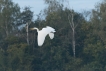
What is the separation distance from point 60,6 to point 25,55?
19.5 feet

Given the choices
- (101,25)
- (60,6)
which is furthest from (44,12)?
(101,25)

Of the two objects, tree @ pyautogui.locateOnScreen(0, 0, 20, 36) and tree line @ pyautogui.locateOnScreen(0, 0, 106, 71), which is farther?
tree @ pyautogui.locateOnScreen(0, 0, 20, 36)

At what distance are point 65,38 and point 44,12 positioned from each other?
3.41 metres

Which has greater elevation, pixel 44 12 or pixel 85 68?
pixel 44 12

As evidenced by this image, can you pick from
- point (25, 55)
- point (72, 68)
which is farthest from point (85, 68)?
point (25, 55)

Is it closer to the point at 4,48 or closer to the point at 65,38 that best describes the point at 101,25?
the point at 65,38

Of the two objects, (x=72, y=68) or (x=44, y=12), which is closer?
(x=72, y=68)

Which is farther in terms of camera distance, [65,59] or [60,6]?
[60,6]

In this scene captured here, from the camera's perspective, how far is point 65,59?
1650 inches

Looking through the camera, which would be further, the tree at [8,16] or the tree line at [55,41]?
the tree at [8,16]

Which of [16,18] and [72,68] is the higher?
[16,18]

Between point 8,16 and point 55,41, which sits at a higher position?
point 8,16

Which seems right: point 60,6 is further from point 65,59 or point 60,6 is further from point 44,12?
point 65,59

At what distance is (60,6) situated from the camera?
148 feet
